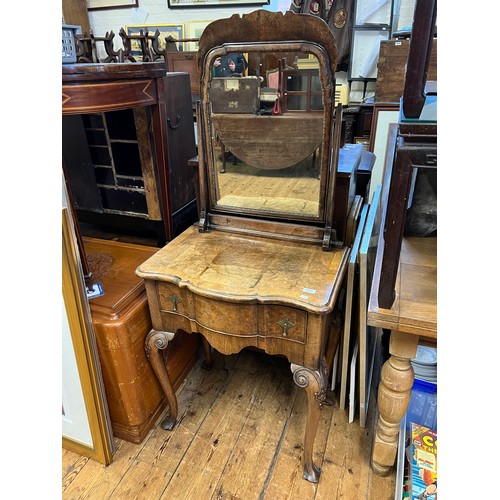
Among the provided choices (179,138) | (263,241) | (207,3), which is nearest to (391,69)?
(207,3)

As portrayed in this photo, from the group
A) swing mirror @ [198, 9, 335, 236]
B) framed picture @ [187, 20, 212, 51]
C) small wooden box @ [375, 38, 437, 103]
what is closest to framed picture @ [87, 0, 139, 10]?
framed picture @ [187, 20, 212, 51]

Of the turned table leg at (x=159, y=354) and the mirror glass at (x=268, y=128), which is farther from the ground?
the mirror glass at (x=268, y=128)

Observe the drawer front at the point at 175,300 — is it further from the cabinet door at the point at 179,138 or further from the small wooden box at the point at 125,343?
the cabinet door at the point at 179,138

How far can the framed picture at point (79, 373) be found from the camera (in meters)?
1.04

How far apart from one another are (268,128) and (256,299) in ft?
1.84

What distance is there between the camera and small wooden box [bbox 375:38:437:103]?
241 cm

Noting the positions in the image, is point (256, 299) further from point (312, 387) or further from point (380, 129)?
point (380, 129)

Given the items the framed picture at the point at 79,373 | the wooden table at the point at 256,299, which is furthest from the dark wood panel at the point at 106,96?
the wooden table at the point at 256,299

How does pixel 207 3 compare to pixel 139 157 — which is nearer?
pixel 139 157

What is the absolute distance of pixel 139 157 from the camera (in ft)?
4.82

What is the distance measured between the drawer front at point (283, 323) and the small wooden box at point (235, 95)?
0.65 meters

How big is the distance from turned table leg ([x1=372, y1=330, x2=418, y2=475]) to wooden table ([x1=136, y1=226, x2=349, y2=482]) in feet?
0.59

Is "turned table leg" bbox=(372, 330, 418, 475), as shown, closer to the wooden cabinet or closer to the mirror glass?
the mirror glass
